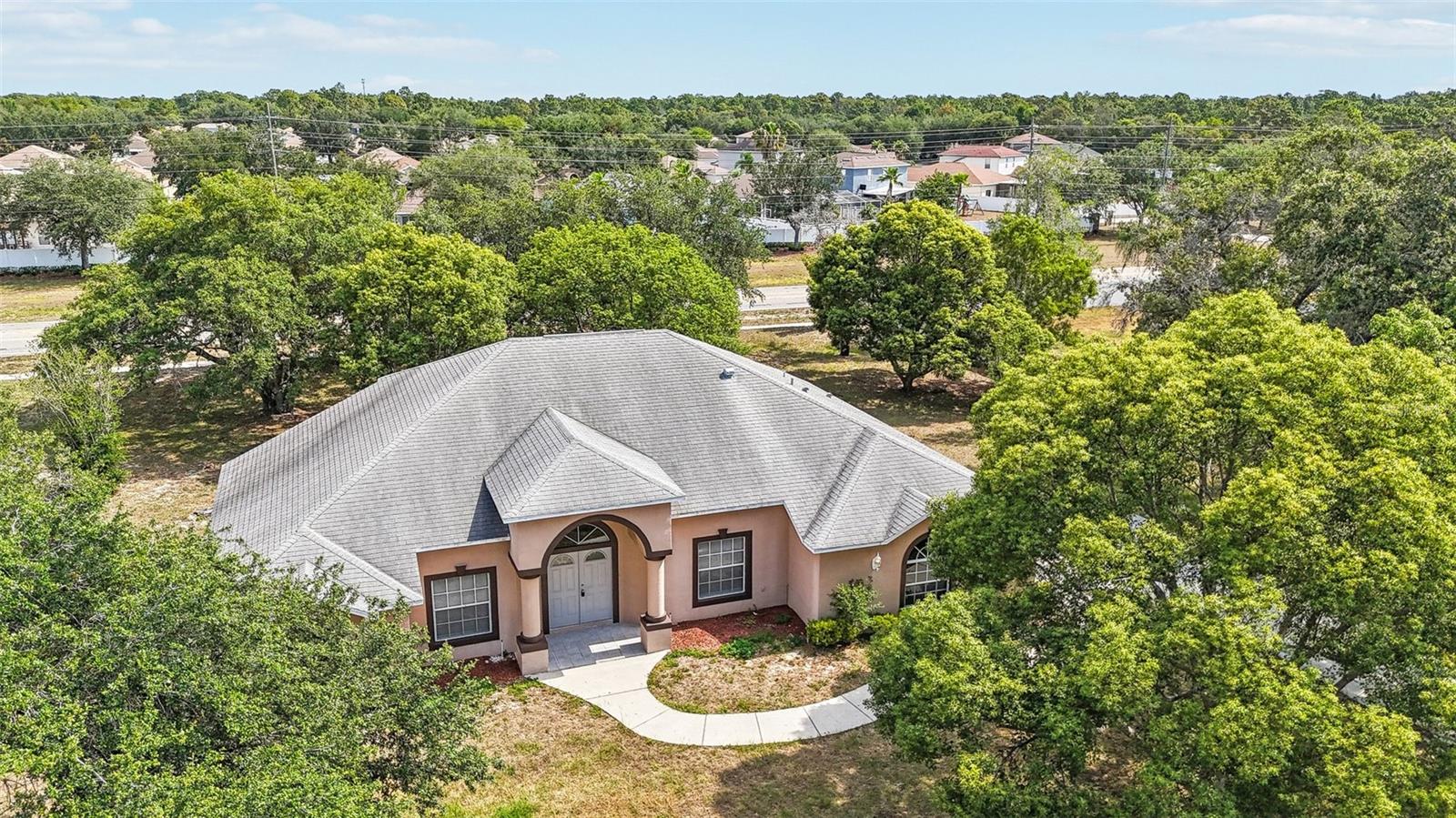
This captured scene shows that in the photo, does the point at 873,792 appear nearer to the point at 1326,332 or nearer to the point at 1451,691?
the point at 1451,691

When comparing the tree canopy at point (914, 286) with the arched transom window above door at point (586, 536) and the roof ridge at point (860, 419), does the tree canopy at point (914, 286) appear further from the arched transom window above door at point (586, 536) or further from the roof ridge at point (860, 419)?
the arched transom window above door at point (586, 536)

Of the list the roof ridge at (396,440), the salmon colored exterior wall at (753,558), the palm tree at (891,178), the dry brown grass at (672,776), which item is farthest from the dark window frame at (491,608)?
the palm tree at (891,178)

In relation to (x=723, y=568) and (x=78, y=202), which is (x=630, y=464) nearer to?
(x=723, y=568)

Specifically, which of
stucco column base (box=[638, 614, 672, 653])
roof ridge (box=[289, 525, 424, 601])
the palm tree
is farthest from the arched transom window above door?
the palm tree

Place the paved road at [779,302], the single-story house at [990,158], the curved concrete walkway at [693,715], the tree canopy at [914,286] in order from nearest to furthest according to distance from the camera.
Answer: the curved concrete walkway at [693,715] < the tree canopy at [914,286] < the paved road at [779,302] < the single-story house at [990,158]

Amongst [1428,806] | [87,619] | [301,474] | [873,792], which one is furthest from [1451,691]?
[301,474]

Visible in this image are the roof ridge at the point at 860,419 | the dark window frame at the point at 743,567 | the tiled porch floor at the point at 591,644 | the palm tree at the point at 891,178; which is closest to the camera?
the tiled porch floor at the point at 591,644

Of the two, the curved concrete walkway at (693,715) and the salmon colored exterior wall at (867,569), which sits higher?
the salmon colored exterior wall at (867,569)

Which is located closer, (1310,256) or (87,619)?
(87,619)
